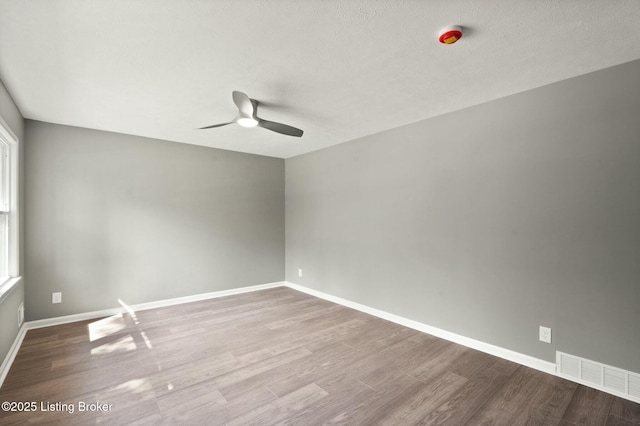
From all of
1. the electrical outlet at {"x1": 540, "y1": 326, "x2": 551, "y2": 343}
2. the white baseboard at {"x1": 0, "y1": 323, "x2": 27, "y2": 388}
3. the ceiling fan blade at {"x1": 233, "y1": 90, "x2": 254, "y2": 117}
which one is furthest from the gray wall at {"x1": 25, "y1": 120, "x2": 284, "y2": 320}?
the electrical outlet at {"x1": 540, "y1": 326, "x2": 551, "y2": 343}

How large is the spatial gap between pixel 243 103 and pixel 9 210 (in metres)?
2.74

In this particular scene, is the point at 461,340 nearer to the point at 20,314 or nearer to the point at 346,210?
the point at 346,210

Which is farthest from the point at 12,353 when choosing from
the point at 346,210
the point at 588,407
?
the point at 588,407

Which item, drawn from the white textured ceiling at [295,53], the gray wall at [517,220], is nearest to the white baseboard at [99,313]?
the gray wall at [517,220]

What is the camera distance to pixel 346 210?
14.9ft

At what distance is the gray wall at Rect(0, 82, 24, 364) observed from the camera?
8.32 ft

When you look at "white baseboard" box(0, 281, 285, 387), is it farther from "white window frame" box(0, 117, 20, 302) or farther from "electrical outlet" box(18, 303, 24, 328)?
"white window frame" box(0, 117, 20, 302)

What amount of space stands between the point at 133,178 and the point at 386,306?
3886 mm

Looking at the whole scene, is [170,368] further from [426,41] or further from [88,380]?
[426,41]

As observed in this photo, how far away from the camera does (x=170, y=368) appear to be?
2.62 m

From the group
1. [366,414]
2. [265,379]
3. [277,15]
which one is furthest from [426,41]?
[265,379]

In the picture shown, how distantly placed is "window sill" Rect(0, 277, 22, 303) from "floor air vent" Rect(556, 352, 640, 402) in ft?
15.3

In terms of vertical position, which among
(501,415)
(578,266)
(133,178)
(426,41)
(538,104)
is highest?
(426,41)

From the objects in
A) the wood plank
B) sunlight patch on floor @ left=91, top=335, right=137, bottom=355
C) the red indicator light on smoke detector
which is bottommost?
the wood plank
